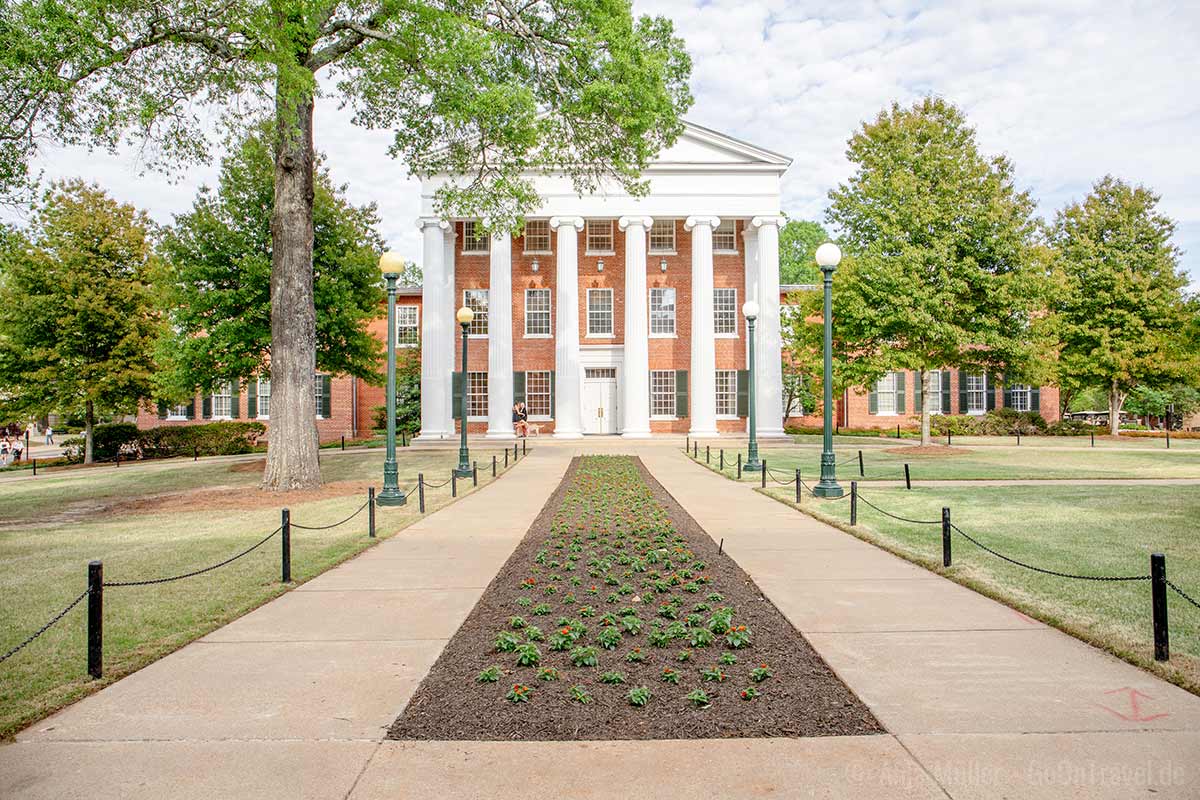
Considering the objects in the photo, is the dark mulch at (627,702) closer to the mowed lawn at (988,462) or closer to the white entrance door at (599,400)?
the mowed lawn at (988,462)

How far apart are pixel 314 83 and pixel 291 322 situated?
15.4 feet

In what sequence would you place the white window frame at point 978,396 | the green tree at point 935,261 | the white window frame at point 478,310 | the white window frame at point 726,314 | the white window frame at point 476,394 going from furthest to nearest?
the white window frame at point 978,396 < the white window frame at point 726,314 < the white window frame at point 478,310 < the white window frame at point 476,394 < the green tree at point 935,261

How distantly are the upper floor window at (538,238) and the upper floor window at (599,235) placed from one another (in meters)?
1.94

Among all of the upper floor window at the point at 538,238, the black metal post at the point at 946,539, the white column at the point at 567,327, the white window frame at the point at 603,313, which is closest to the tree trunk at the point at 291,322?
the black metal post at the point at 946,539

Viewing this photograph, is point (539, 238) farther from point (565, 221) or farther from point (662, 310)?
point (662, 310)

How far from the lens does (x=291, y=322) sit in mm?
15867

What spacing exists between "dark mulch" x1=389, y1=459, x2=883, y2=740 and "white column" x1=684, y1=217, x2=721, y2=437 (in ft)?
91.0

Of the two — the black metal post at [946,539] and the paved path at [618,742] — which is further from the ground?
the black metal post at [946,539]

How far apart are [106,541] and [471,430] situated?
2488cm

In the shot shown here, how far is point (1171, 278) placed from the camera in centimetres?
3447

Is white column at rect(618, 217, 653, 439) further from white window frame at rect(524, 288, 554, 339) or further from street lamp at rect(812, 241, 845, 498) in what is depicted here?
street lamp at rect(812, 241, 845, 498)

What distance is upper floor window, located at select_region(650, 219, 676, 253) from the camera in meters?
35.9

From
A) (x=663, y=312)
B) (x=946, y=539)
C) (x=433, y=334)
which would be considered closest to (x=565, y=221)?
(x=663, y=312)

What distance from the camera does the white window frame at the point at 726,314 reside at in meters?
35.7
